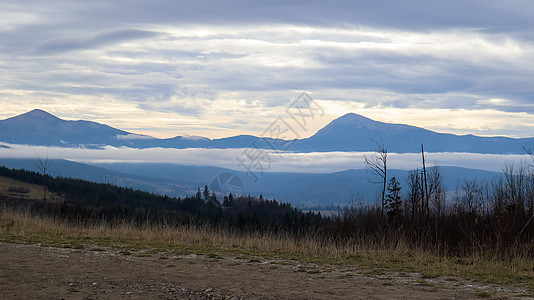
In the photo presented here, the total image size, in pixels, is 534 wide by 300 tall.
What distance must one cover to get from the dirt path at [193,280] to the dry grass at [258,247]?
1183 millimetres

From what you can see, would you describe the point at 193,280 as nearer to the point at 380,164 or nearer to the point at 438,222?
the point at 438,222

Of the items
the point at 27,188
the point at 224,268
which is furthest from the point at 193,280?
the point at 27,188

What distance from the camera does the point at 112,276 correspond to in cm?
1064

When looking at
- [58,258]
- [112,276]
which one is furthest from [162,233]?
[112,276]

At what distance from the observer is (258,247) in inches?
641

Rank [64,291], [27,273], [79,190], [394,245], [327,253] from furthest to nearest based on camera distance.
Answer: [79,190] → [394,245] → [327,253] → [27,273] → [64,291]

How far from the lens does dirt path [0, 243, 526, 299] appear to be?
30.8 feet

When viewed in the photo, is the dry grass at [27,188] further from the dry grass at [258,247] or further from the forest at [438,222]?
the dry grass at [258,247]

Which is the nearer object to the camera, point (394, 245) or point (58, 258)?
point (58, 258)

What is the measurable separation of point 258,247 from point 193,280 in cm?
582

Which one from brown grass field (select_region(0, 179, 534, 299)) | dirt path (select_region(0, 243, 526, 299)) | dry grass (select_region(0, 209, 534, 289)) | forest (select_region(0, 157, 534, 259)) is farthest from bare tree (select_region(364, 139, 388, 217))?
dirt path (select_region(0, 243, 526, 299))

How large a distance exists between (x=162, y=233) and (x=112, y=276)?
7158 mm

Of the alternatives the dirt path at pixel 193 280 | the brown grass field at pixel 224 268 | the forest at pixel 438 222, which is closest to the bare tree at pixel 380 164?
the forest at pixel 438 222

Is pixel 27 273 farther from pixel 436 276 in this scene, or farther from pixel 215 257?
pixel 436 276
